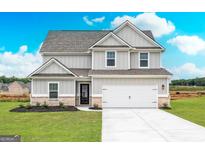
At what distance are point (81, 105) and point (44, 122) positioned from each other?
11.1 metres

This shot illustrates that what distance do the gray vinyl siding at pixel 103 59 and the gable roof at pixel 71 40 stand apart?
7.52ft

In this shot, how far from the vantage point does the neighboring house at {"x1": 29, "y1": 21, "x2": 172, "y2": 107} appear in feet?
91.0

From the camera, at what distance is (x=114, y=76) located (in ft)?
90.0

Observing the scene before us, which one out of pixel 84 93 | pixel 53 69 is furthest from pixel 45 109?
pixel 84 93

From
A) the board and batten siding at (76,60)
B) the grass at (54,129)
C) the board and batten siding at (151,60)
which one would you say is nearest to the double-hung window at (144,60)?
the board and batten siding at (151,60)

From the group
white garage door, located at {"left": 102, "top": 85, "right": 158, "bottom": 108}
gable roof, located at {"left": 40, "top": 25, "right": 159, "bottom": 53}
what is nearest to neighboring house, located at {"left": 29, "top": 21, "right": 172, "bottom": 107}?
white garage door, located at {"left": 102, "top": 85, "right": 158, "bottom": 108}

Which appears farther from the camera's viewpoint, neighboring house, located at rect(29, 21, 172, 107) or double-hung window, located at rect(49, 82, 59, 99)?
double-hung window, located at rect(49, 82, 59, 99)

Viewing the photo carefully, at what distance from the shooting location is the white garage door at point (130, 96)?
27.7 metres

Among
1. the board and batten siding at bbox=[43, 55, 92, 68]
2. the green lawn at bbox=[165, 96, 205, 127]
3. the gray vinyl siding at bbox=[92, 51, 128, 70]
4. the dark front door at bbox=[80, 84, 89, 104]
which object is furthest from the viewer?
Result: the board and batten siding at bbox=[43, 55, 92, 68]

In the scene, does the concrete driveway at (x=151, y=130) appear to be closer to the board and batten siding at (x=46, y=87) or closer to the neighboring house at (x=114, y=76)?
the neighboring house at (x=114, y=76)

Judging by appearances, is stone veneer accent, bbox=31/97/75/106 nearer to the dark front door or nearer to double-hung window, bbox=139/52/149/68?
the dark front door

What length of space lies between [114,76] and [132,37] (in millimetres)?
3989

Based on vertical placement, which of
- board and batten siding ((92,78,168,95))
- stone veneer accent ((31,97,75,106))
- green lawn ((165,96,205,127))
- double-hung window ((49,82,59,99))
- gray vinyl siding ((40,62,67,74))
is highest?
gray vinyl siding ((40,62,67,74))

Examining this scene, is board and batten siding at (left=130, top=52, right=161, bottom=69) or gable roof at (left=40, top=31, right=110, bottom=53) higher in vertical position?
gable roof at (left=40, top=31, right=110, bottom=53)
